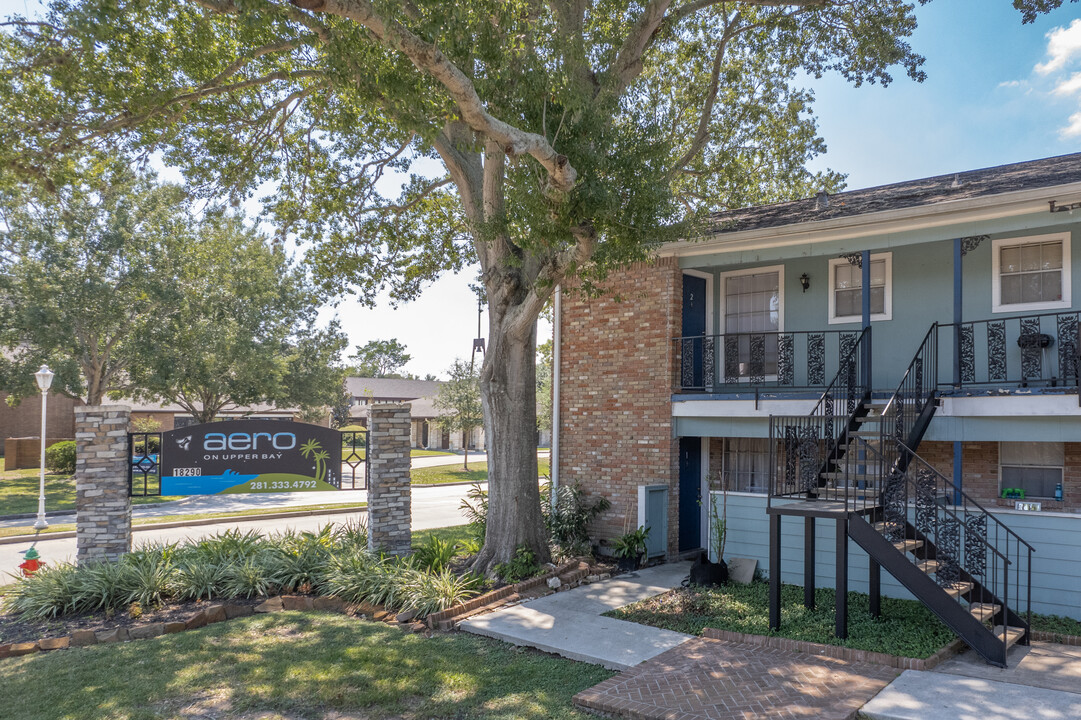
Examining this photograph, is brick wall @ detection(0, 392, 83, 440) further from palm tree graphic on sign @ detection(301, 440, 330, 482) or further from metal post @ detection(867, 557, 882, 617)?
metal post @ detection(867, 557, 882, 617)

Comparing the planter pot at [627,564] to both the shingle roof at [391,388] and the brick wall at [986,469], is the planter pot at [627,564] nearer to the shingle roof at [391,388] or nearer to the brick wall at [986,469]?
the brick wall at [986,469]

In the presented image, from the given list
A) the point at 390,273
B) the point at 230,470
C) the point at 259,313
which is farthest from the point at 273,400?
the point at 230,470

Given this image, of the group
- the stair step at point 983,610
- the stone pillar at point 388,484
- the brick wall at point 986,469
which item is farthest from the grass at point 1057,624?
the stone pillar at point 388,484

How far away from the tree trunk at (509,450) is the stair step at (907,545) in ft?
16.6

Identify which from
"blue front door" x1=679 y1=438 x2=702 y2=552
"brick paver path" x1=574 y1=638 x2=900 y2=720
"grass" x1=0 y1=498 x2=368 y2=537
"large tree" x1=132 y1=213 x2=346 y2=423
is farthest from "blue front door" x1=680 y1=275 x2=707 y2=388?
"large tree" x1=132 y1=213 x2=346 y2=423

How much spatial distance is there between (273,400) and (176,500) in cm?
786

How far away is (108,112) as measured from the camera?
9.70 m

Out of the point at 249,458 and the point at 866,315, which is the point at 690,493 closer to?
the point at 866,315

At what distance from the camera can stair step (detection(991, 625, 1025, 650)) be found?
23.1ft

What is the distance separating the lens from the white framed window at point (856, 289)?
1152cm

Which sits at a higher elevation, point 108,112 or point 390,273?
point 108,112

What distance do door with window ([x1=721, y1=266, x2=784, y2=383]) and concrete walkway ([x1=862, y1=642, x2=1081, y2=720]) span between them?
19.8 feet

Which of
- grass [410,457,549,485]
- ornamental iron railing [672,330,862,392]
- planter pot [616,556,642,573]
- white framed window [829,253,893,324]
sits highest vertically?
white framed window [829,253,893,324]

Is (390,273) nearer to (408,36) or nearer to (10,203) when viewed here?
(408,36)
